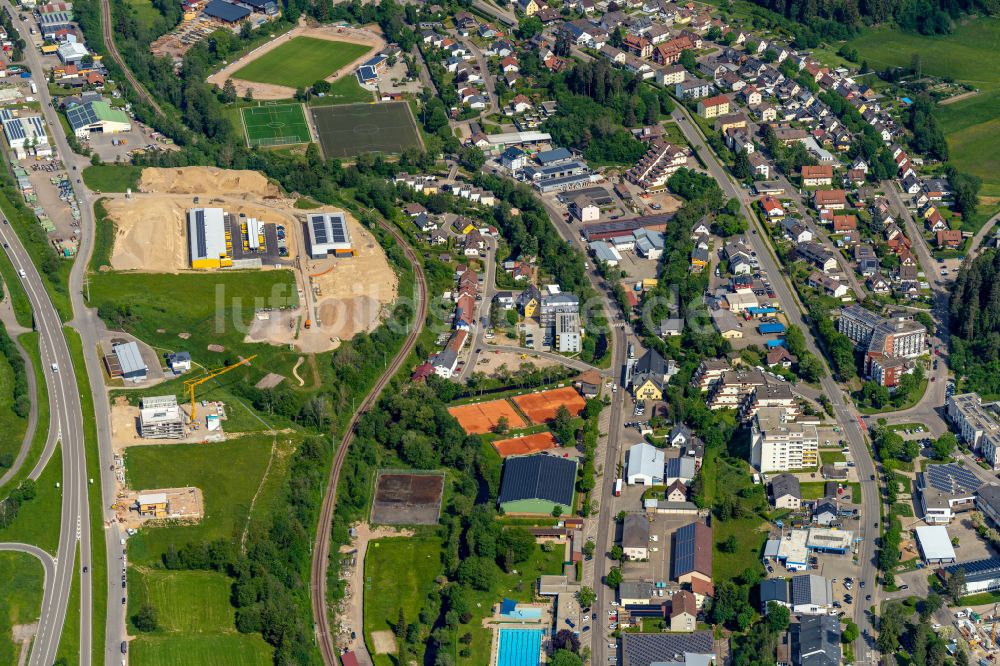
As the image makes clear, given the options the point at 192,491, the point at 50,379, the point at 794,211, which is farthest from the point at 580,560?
the point at 794,211

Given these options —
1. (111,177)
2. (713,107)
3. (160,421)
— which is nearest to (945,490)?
(160,421)

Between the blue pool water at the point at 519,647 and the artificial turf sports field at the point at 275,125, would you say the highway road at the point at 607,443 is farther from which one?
the artificial turf sports field at the point at 275,125

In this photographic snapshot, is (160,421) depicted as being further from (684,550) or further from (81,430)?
(684,550)

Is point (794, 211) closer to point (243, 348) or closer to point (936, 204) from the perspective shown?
point (936, 204)

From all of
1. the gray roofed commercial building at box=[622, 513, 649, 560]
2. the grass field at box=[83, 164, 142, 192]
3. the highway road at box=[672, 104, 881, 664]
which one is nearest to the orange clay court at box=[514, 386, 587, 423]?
the gray roofed commercial building at box=[622, 513, 649, 560]

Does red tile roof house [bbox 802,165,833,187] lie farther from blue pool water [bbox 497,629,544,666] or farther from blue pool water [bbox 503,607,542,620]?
blue pool water [bbox 497,629,544,666]
